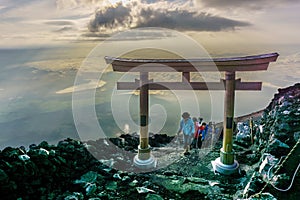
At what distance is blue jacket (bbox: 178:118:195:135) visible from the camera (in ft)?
19.4

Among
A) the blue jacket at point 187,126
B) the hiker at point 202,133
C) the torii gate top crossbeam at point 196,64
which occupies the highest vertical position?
the torii gate top crossbeam at point 196,64

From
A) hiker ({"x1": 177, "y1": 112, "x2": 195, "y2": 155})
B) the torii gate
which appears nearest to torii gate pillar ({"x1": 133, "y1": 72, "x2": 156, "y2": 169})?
the torii gate

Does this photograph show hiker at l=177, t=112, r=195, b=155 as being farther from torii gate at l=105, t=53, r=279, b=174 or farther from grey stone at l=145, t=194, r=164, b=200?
grey stone at l=145, t=194, r=164, b=200

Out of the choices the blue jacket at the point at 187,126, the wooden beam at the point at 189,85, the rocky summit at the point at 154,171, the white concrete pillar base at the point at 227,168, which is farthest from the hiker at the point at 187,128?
the white concrete pillar base at the point at 227,168

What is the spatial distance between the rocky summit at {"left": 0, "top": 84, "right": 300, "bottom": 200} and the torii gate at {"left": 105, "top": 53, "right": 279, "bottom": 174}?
288mm

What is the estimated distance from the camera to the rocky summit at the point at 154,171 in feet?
12.3

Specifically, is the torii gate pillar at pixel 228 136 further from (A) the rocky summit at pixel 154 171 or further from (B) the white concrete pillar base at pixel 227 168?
(A) the rocky summit at pixel 154 171

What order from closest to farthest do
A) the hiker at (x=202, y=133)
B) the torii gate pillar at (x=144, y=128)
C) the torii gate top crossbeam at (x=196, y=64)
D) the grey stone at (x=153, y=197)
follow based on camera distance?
the grey stone at (x=153, y=197) < the torii gate top crossbeam at (x=196, y=64) < the torii gate pillar at (x=144, y=128) < the hiker at (x=202, y=133)

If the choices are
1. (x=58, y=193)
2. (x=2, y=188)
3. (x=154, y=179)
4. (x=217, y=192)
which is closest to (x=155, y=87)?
(x=154, y=179)

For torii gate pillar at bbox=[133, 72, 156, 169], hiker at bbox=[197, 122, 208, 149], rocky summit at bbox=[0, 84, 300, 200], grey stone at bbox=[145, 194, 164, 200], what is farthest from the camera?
hiker at bbox=[197, 122, 208, 149]

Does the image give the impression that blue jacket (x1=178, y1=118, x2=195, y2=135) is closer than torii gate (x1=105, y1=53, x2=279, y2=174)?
No

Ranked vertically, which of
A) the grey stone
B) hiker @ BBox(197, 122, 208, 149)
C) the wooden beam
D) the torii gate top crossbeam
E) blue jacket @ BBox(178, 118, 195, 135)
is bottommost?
the grey stone

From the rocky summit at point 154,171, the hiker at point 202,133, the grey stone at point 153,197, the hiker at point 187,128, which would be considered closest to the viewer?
the rocky summit at point 154,171

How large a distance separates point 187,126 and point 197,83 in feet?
3.88
